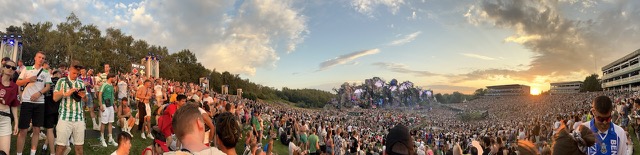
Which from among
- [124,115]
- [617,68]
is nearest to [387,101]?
[617,68]

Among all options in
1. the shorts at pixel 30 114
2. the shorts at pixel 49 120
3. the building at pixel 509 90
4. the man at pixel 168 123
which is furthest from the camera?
the building at pixel 509 90

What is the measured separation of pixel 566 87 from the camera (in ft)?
418

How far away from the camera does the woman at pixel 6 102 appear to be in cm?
544

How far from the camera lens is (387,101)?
346ft

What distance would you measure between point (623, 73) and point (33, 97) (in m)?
92.6

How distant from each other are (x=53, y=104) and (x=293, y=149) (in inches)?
256

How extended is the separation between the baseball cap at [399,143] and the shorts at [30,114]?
6.46m

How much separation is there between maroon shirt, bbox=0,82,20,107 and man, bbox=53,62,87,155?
52 centimetres

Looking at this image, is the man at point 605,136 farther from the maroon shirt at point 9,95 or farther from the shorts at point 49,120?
the shorts at point 49,120

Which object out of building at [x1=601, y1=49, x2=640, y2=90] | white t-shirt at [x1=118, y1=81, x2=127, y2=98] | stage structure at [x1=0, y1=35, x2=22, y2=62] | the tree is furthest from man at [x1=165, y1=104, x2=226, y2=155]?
the tree

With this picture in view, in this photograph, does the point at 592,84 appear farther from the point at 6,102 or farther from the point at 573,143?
the point at 6,102

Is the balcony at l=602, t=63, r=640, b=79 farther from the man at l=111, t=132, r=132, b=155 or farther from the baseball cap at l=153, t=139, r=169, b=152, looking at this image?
the man at l=111, t=132, r=132, b=155

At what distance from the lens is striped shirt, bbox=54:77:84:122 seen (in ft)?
19.5

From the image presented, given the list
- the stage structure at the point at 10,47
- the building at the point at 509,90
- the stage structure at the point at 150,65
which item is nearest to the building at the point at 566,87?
the building at the point at 509,90
